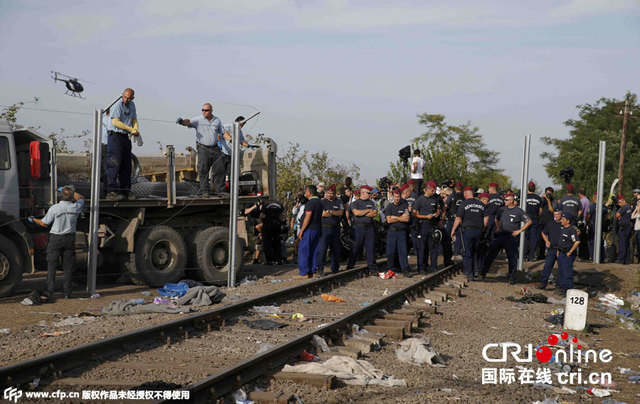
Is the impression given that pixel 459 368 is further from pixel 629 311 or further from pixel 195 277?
pixel 195 277

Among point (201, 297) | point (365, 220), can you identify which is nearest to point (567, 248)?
point (365, 220)

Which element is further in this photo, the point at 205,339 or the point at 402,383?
the point at 205,339

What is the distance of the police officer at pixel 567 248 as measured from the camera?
13328mm

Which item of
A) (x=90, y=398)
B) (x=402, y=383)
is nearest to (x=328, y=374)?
(x=402, y=383)

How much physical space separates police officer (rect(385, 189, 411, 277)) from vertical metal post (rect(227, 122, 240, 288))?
3.36 metres

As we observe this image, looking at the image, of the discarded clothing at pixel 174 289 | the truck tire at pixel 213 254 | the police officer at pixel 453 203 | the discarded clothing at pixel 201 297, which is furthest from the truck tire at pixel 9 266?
the police officer at pixel 453 203

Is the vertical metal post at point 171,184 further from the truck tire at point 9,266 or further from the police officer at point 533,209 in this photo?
the police officer at point 533,209

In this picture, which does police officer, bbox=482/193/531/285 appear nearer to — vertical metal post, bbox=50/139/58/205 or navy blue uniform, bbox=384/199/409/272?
navy blue uniform, bbox=384/199/409/272

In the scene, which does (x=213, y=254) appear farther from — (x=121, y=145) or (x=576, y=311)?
(x=576, y=311)

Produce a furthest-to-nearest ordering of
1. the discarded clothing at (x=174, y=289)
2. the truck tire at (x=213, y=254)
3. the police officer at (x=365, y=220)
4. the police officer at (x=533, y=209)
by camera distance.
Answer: the police officer at (x=533, y=209), the police officer at (x=365, y=220), the truck tire at (x=213, y=254), the discarded clothing at (x=174, y=289)

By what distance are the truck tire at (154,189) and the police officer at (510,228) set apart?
6512 mm

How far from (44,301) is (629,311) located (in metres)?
10.0

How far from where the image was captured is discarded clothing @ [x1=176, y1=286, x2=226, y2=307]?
11.2m

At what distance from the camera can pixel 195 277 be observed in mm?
14438
